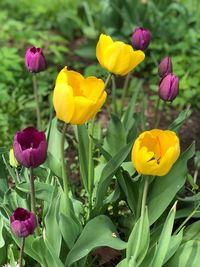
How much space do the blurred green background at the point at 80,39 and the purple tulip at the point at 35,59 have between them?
0.76m

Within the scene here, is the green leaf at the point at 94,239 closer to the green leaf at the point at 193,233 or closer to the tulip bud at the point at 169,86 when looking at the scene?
the green leaf at the point at 193,233

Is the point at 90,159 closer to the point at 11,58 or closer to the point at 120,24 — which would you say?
the point at 11,58

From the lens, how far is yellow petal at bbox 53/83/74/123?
60.6 inches

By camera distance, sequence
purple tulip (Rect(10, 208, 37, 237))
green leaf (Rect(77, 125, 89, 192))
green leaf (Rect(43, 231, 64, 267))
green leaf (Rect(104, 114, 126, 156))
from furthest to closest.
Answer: green leaf (Rect(104, 114, 126, 156)), green leaf (Rect(77, 125, 89, 192)), green leaf (Rect(43, 231, 64, 267)), purple tulip (Rect(10, 208, 37, 237))

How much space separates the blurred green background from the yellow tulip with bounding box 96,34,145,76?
3.11 ft

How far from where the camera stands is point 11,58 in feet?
9.66

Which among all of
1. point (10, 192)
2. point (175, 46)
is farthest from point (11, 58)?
point (10, 192)

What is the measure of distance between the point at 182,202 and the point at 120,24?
1.73 metres

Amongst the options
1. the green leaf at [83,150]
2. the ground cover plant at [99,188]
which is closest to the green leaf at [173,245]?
the ground cover plant at [99,188]

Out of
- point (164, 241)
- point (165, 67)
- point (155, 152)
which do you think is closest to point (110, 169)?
point (155, 152)

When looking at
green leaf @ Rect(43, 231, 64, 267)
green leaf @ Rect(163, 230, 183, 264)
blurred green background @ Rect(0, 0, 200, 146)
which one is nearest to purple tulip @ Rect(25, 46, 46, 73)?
green leaf @ Rect(43, 231, 64, 267)

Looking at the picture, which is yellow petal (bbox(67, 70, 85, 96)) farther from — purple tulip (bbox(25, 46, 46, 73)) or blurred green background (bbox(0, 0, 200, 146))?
blurred green background (bbox(0, 0, 200, 146))

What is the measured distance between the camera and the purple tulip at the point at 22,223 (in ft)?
4.94

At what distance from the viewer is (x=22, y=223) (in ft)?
4.93
